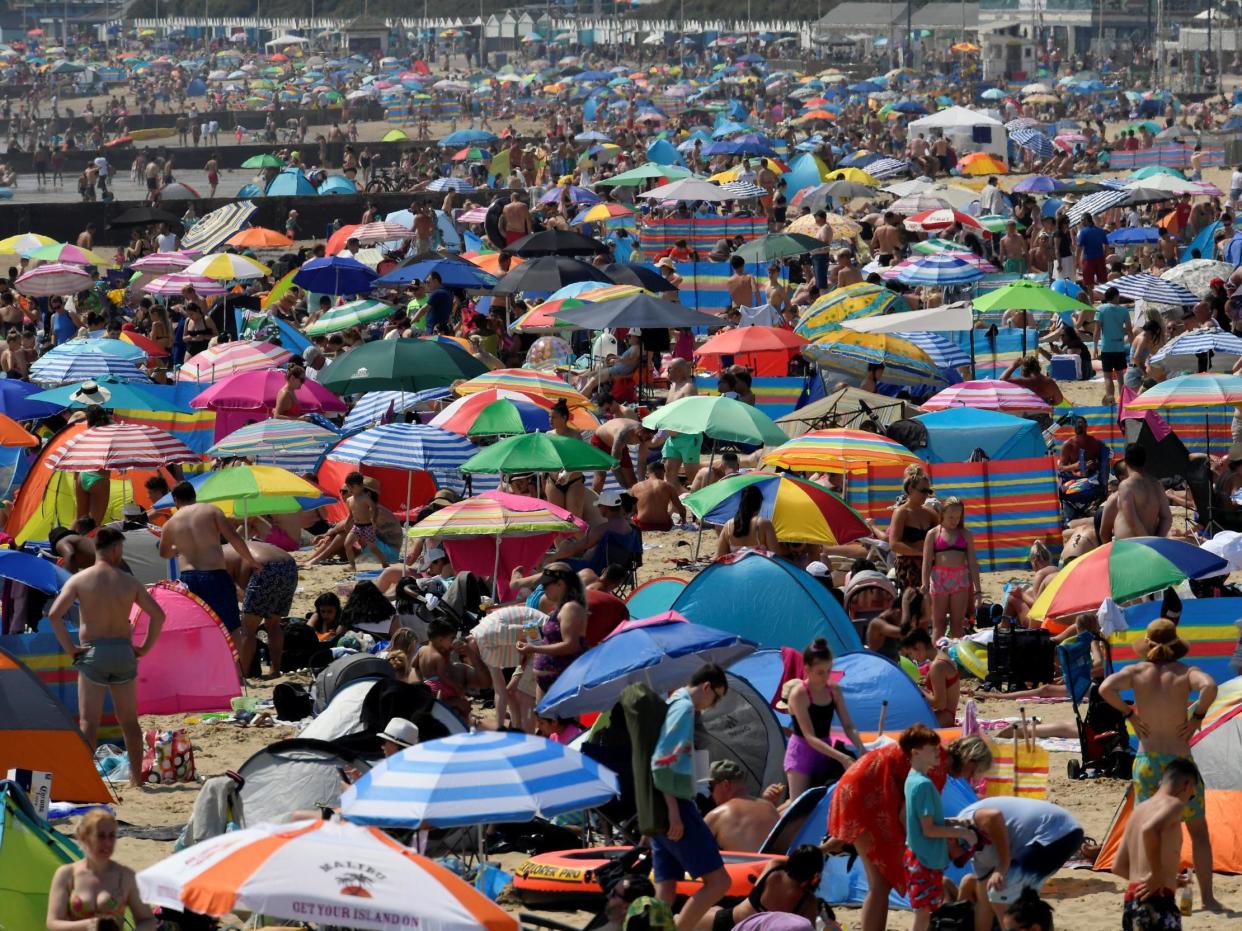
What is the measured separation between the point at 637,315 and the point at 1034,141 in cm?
2310

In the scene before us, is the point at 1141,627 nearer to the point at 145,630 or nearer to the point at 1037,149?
the point at 145,630

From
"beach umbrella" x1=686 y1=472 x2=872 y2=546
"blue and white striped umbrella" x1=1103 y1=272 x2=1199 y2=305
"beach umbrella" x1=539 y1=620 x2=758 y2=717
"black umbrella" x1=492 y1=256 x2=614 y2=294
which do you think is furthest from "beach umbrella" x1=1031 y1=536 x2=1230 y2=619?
"black umbrella" x1=492 y1=256 x2=614 y2=294

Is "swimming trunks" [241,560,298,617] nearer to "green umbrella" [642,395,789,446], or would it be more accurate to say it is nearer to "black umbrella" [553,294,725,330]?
"green umbrella" [642,395,789,446]

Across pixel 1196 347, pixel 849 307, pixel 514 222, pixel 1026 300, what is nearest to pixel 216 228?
pixel 514 222

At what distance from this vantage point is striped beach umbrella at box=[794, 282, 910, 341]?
17578 millimetres

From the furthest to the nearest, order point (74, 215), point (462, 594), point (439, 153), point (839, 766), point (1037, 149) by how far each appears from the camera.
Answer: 1. point (439, 153)
2. point (1037, 149)
3. point (74, 215)
4. point (462, 594)
5. point (839, 766)

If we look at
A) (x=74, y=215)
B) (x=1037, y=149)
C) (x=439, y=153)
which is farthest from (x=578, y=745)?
(x=439, y=153)

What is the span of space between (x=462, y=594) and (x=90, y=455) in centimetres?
284

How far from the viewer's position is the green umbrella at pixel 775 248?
22406 mm

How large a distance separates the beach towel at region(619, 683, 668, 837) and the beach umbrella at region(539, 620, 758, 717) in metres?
1.45

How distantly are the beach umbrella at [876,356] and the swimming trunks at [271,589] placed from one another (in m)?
5.16

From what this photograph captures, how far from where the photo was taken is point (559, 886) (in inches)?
294

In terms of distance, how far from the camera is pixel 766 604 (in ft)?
33.6

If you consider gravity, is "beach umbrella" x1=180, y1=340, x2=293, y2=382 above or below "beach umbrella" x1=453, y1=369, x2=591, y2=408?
below
